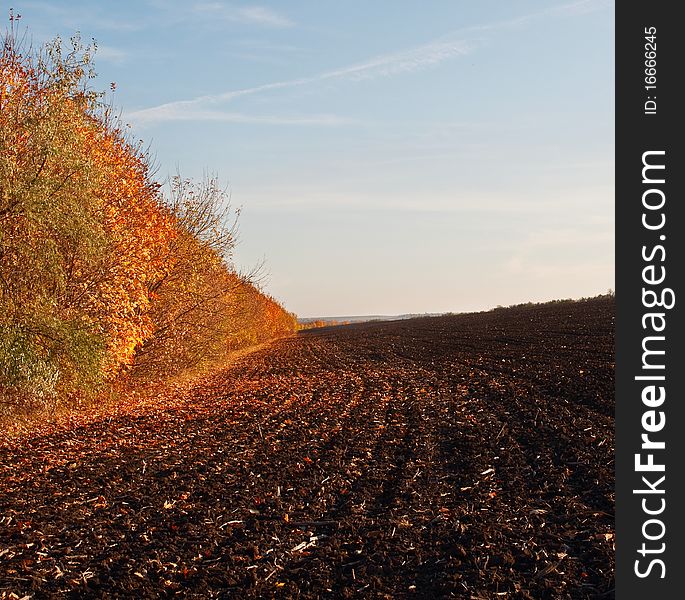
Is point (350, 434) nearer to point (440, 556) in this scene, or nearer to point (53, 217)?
point (440, 556)

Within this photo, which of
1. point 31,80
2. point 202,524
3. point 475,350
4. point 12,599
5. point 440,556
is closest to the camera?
point 12,599

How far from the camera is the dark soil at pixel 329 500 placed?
7.26 m

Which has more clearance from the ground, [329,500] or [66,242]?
[66,242]

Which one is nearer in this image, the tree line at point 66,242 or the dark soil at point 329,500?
the dark soil at point 329,500

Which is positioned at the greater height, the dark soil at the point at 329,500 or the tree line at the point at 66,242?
the tree line at the point at 66,242

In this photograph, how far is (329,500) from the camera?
33.0ft

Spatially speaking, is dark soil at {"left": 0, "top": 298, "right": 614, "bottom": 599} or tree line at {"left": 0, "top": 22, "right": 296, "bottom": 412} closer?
dark soil at {"left": 0, "top": 298, "right": 614, "bottom": 599}

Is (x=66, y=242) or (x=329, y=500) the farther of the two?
(x=66, y=242)

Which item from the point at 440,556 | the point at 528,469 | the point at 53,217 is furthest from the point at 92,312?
the point at 440,556

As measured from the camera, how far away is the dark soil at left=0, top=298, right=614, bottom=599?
7.26 m

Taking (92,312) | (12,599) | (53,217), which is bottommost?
(12,599)

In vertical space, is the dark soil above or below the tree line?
below

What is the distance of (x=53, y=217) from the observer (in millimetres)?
16516

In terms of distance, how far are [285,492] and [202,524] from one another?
1764mm
